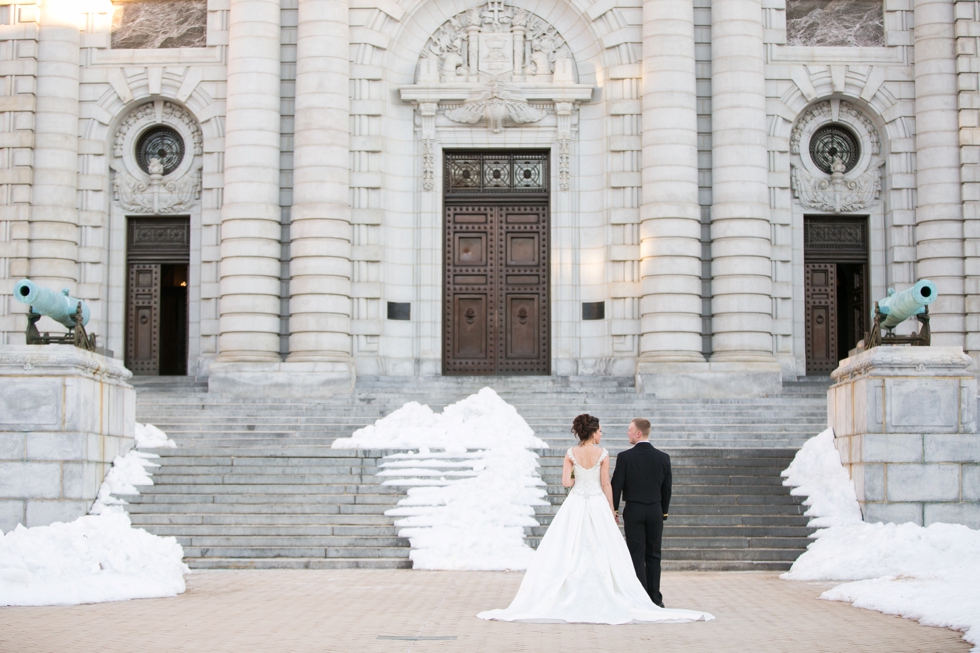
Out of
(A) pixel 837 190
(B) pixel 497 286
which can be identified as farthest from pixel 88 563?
(A) pixel 837 190

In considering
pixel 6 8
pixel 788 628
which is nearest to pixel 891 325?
pixel 788 628

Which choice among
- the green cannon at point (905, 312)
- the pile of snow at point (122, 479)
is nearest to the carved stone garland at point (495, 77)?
the pile of snow at point (122, 479)

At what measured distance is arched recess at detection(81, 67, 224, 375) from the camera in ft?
95.0

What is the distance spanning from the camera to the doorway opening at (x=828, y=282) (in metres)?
29.3

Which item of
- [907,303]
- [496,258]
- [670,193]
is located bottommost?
[907,303]

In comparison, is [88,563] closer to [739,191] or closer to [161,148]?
[161,148]

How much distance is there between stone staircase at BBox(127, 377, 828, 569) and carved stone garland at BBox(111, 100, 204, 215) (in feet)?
17.4

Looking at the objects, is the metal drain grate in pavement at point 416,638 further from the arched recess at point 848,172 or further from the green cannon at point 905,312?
the arched recess at point 848,172

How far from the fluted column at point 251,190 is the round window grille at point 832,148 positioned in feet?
39.8

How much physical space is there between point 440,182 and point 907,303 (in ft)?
44.1

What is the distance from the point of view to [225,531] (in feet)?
57.6

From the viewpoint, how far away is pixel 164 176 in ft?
97.3

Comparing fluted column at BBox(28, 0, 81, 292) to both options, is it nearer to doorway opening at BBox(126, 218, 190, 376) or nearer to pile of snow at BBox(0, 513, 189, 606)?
doorway opening at BBox(126, 218, 190, 376)

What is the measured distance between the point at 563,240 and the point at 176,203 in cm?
884
